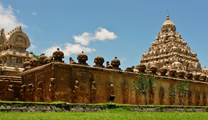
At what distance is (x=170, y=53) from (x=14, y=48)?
122 ft

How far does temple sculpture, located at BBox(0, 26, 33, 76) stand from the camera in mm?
40412

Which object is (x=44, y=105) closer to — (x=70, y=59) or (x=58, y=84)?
(x=58, y=84)

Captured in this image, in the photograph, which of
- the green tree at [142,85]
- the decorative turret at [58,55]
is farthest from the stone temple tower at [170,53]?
the decorative turret at [58,55]

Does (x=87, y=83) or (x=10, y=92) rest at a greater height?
(x=87, y=83)

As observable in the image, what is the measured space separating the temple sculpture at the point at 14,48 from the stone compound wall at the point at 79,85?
16787 millimetres

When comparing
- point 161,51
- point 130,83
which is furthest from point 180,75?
point 161,51

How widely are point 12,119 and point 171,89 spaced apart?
22608 millimetres

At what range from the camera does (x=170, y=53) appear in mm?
59906

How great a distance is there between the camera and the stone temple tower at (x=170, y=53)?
58625mm

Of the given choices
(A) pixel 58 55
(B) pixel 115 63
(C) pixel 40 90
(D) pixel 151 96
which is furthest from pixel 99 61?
(D) pixel 151 96

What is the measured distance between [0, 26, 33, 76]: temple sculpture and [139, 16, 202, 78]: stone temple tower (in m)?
32.1

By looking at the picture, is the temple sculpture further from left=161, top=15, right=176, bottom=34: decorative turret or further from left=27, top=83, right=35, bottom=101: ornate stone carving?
left=161, top=15, right=176, bottom=34: decorative turret

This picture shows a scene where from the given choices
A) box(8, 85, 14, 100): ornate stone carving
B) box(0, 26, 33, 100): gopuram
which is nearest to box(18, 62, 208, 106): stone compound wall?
box(8, 85, 14, 100): ornate stone carving

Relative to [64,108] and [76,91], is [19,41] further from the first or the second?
[64,108]
